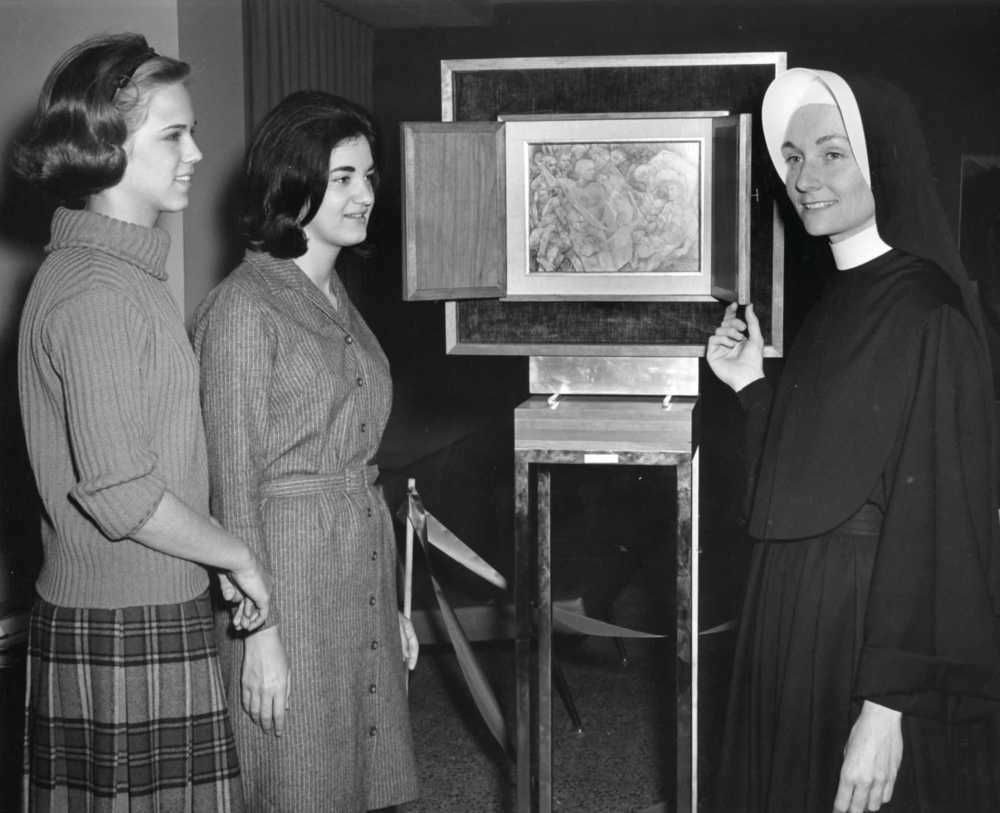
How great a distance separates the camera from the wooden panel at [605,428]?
215 cm

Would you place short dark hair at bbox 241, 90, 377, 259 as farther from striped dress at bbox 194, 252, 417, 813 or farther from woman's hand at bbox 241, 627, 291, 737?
woman's hand at bbox 241, 627, 291, 737

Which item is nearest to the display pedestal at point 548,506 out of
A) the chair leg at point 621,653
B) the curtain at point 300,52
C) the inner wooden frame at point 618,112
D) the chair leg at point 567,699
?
the inner wooden frame at point 618,112

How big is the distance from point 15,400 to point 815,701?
273 cm

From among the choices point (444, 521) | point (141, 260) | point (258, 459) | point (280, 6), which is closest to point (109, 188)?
point (141, 260)

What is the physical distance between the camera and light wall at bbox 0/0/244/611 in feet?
11.7

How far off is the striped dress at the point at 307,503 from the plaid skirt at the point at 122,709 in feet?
0.60

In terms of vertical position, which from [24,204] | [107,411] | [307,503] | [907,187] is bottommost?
[307,503]

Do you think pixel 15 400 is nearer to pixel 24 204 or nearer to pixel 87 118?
pixel 24 204

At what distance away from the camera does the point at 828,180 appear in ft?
5.83

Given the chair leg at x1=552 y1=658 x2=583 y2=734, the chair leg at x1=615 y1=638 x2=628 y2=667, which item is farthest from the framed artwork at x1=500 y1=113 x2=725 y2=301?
the chair leg at x1=615 y1=638 x2=628 y2=667

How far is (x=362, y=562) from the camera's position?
2037 mm

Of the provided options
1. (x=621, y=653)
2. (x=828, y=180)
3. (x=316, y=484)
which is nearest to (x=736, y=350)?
(x=828, y=180)

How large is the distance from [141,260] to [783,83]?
3.28 ft

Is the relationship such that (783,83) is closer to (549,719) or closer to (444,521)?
(549,719)
